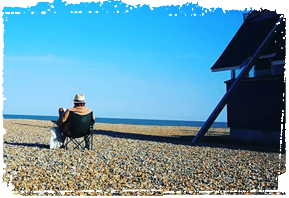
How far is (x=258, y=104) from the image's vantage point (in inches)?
524

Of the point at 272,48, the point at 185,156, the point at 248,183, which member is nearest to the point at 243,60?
the point at 272,48

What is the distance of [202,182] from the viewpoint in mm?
6156

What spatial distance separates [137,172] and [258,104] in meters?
7.70

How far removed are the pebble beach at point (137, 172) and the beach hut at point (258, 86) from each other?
335 centimetres

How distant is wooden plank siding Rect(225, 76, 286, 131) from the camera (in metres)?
12.8

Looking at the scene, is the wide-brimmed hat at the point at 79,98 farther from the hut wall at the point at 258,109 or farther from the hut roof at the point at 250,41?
the hut roof at the point at 250,41

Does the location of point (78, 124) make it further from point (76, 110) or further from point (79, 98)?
point (79, 98)

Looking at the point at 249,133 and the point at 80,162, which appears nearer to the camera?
the point at 80,162

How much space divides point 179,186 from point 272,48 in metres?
8.61

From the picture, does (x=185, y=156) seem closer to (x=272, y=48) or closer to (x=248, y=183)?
(x=248, y=183)

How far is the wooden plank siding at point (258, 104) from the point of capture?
1277 centimetres

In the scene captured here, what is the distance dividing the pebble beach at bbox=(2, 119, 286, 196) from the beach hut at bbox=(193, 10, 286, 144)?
3.35m

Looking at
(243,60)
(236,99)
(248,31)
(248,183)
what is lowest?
(248,183)

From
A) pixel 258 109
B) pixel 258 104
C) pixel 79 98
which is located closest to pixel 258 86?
pixel 258 104
